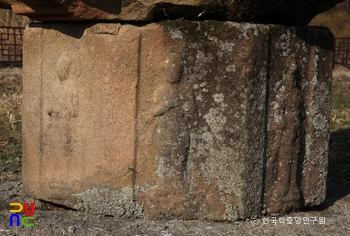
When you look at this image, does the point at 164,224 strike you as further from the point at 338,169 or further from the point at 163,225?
the point at 338,169

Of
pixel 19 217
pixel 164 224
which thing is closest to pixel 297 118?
pixel 164 224

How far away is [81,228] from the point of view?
274 cm

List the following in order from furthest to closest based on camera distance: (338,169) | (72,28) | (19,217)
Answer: (338,169)
(72,28)
(19,217)

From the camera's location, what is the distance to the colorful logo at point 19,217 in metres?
2.78

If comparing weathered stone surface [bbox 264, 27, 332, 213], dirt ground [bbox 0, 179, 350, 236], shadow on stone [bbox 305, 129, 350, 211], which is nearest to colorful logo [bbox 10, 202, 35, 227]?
dirt ground [bbox 0, 179, 350, 236]

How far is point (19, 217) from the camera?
9.28 feet

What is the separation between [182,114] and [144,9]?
51 centimetres

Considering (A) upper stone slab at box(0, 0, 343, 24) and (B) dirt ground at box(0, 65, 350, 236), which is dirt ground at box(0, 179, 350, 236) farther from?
(A) upper stone slab at box(0, 0, 343, 24)

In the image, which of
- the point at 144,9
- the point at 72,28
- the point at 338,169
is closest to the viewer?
the point at 144,9

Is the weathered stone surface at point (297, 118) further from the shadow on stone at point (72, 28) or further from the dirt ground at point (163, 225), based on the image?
the shadow on stone at point (72, 28)

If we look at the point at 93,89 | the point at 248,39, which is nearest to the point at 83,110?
the point at 93,89

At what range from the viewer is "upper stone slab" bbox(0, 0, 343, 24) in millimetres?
2725

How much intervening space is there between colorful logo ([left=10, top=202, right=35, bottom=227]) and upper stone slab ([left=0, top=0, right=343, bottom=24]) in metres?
0.93

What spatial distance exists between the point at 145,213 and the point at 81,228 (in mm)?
321
